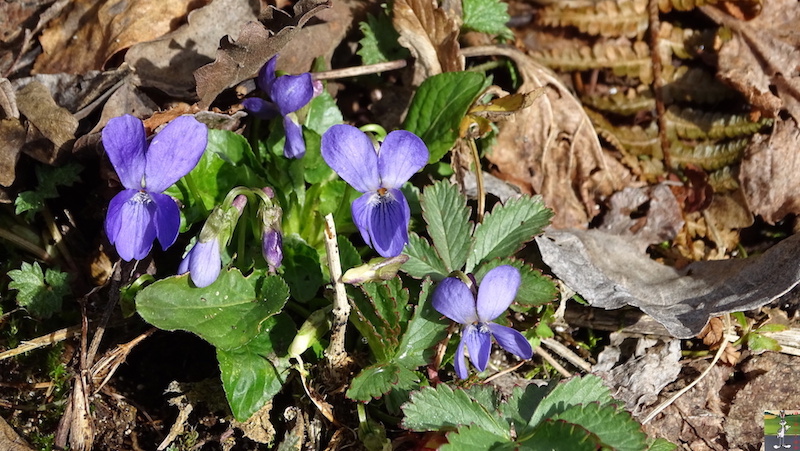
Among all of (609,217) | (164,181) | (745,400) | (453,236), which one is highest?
(164,181)

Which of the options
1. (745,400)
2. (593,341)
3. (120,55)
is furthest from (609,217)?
(120,55)

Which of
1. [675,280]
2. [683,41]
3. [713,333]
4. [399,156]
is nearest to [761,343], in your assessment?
[713,333]

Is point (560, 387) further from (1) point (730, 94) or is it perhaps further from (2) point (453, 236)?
(1) point (730, 94)

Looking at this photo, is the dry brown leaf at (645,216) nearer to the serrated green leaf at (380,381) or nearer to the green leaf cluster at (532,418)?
the green leaf cluster at (532,418)

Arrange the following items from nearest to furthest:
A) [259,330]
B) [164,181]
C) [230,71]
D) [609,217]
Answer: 1. [164,181]
2. [259,330]
3. [230,71]
4. [609,217]

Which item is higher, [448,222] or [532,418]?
[448,222]

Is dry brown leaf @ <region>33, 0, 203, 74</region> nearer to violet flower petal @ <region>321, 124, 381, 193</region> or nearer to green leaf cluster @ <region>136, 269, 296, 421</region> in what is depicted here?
green leaf cluster @ <region>136, 269, 296, 421</region>

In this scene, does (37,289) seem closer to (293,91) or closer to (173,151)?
(173,151)
